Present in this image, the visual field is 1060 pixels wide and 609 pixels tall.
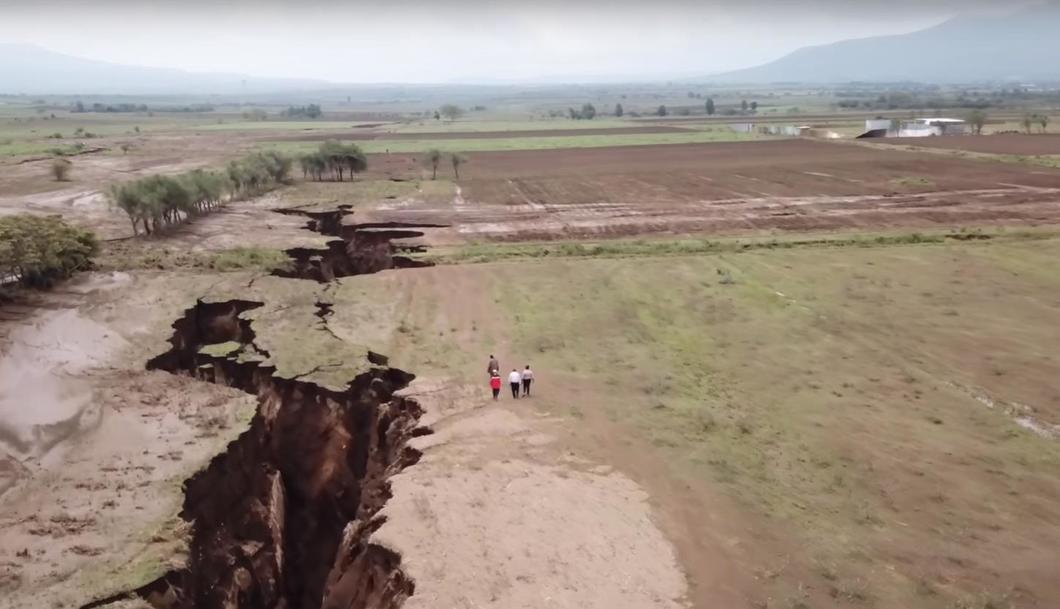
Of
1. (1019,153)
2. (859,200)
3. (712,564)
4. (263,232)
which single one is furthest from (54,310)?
(1019,153)

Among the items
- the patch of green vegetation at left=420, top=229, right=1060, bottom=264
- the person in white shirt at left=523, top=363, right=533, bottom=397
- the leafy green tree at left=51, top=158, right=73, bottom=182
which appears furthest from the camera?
the leafy green tree at left=51, top=158, right=73, bottom=182

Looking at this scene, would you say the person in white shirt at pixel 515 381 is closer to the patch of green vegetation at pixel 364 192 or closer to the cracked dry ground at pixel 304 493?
the cracked dry ground at pixel 304 493

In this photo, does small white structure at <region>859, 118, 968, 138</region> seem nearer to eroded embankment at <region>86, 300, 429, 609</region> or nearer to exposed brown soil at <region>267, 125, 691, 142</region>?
exposed brown soil at <region>267, 125, 691, 142</region>

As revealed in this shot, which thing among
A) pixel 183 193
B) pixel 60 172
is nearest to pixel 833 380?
pixel 183 193

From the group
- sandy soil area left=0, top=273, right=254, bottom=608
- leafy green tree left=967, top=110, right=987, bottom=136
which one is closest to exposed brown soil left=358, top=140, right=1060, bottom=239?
sandy soil area left=0, top=273, right=254, bottom=608

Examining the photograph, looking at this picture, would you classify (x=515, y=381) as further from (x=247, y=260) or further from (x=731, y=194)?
(x=731, y=194)

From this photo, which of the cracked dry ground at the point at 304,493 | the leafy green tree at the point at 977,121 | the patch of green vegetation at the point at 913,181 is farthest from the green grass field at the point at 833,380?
the leafy green tree at the point at 977,121
